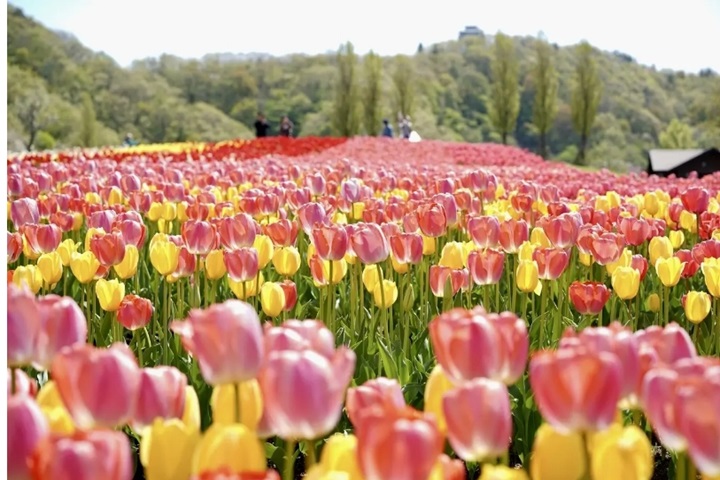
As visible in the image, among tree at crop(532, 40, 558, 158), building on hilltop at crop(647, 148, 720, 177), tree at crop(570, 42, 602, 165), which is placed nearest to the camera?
building on hilltop at crop(647, 148, 720, 177)

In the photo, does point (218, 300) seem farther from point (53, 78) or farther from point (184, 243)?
point (53, 78)

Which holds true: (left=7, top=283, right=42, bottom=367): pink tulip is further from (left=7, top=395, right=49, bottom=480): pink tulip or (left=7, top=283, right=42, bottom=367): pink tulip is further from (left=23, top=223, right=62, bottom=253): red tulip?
(left=23, top=223, right=62, bottom=253): red tulip

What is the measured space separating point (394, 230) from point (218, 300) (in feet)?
2.53

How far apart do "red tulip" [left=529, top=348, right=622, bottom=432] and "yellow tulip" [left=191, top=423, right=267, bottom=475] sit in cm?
29

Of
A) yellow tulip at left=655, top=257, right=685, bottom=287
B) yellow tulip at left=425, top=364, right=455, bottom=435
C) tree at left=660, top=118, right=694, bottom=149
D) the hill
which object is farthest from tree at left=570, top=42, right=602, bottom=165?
yellow tulip at left=425, top=364, right=455, bottom=435

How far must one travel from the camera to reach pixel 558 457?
0.91 meters

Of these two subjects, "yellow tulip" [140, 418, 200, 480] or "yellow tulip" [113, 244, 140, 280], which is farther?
"yellow tulip" [113, 244, 140, 280]

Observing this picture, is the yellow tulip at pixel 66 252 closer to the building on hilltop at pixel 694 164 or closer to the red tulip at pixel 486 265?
the red tulip at pixel 486 265

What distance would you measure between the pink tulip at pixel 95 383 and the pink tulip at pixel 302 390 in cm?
15

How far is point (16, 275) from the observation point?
2.13m

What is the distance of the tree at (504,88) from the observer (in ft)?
137

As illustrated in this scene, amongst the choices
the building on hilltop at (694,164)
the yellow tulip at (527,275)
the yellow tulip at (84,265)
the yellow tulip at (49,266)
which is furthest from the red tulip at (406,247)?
the building on hilltop at (694,164)

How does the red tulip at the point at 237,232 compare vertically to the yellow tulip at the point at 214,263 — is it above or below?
above

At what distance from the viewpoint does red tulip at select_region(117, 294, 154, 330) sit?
2.22m
